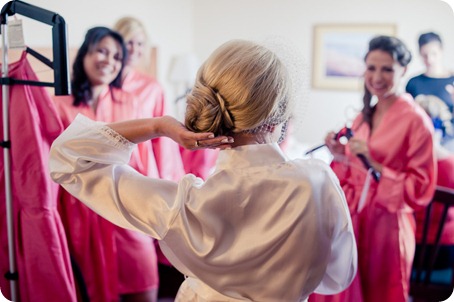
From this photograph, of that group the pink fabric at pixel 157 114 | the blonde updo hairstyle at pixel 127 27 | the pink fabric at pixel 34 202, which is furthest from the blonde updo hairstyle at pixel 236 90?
the blonde updo hairstyle at pixel 127 27

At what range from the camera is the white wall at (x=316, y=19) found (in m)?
1.37

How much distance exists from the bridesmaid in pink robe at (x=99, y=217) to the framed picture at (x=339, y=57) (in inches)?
40.5

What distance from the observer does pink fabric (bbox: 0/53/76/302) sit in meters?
1.16

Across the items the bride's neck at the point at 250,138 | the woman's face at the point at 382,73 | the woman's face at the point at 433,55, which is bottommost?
the bride's neck at the point at 250,138

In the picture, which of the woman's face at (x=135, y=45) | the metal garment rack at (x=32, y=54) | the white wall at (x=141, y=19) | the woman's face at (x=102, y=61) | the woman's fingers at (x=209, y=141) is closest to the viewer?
the woman's fingers at (x=209, y=141)

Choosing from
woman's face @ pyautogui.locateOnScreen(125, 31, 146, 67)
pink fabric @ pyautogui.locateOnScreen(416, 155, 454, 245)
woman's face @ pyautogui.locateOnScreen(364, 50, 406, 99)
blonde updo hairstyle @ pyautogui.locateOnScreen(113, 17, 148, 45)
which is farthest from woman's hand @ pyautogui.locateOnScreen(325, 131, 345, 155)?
blonde updo hairstyle @ pyautogui.locateOnScreen(113, 17, 148, 45)

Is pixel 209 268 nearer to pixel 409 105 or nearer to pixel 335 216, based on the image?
pixel 335 216

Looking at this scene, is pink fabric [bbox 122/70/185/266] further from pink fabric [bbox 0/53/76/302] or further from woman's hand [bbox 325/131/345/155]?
woman's hand [bbox 325/131/345/155]

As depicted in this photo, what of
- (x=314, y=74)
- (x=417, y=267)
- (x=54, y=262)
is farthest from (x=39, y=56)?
(x=314, y=74)

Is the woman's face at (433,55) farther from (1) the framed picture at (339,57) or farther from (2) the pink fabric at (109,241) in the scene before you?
(2) the pink fabric at (109,241)

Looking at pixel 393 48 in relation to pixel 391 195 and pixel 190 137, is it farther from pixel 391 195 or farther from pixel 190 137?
pixel 190 137

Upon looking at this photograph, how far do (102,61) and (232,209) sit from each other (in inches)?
28.6

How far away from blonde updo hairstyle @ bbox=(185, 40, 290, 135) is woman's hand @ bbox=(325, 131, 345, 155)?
0.48m

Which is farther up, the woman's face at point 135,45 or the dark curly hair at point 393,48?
the woman's face at point 135,45
